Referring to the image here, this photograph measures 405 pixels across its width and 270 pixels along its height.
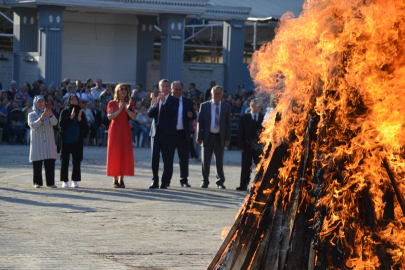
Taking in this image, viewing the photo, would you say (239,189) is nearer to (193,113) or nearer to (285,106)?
(193,113)

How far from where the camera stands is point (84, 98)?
21.7 metres

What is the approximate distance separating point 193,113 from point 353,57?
8.21 meters

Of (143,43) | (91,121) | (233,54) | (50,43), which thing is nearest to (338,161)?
(91,121)

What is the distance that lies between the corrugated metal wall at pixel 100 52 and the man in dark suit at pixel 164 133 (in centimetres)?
1744

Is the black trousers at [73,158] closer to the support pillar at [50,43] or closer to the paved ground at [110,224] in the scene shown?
the paved ground at [110,224]

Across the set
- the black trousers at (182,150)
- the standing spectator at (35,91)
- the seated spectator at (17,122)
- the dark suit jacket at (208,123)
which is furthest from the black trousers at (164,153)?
the standing spectator at (35,91)

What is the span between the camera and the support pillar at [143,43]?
3136 centimetres

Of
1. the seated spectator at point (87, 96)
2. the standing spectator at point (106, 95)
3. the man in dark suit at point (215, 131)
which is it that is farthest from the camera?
the standing spectator at point (106, 95)

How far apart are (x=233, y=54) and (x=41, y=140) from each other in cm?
1921

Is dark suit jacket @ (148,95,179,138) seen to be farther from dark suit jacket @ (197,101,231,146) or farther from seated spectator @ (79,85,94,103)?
seated spectator @ (79,85,94,103)

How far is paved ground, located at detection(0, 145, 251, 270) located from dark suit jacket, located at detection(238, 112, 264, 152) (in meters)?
1.01

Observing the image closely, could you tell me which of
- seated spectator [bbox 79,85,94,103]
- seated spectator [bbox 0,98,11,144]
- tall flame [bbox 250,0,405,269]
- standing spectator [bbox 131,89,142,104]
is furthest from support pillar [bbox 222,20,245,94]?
tall flame [bbox 250,0,405,269]

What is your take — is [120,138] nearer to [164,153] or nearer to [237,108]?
[164,153]

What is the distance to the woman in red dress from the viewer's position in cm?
1286
